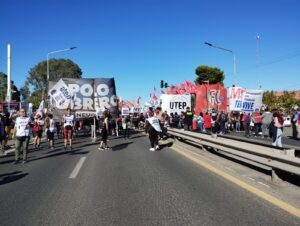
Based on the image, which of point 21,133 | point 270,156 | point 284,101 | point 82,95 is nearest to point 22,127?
point 21,133

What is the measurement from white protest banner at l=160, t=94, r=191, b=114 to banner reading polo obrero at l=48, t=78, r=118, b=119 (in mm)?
7146

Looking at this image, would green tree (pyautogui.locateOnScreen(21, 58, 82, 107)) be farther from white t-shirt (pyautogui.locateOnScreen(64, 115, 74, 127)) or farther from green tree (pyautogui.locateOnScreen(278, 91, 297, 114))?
white t-shirt (pyautogui.locateOnScreen(64, 115, 74, 127))

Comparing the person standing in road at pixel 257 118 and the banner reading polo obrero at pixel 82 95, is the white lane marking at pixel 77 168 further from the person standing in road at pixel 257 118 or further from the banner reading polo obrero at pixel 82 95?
the person standing in road at pixel 257 118

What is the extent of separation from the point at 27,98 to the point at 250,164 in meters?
82.3

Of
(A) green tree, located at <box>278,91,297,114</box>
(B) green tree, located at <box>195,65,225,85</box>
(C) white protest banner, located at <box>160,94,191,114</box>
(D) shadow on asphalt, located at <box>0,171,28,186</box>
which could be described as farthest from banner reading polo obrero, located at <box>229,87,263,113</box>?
(B) green tree, located at <box>195,65,225,85</box>

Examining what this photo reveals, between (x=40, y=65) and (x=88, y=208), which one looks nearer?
(x=88, y=208)

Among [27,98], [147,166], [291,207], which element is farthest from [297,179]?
[27,98]

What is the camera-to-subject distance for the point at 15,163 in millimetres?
10922

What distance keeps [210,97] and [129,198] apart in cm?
2267

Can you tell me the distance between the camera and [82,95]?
72.9ft

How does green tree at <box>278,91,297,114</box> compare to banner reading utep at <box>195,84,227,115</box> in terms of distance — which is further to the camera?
green tree at <box>278,91,297,114</box>

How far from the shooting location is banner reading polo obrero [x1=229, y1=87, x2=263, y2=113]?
71.8 ft

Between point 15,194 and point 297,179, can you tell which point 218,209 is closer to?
point 297,179

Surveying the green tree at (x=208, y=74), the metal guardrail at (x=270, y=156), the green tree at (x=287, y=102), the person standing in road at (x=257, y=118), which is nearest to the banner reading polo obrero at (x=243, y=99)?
the person standing in road at (x=257, y=118)
